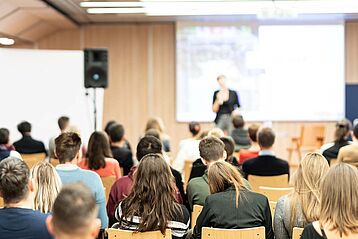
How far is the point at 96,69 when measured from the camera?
1022 centimetres

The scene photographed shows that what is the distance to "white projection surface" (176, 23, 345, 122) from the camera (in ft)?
44.5

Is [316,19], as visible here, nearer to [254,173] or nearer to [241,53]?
[241,53]

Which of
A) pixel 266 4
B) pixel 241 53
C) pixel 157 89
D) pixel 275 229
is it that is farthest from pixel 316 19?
pixel 275 229

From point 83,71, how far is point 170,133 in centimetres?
381

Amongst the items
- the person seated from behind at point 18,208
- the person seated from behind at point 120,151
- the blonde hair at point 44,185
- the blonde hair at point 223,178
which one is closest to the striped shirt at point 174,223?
the blonde hair at point 223,178

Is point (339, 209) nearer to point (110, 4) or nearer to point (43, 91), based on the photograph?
point (43, 91)

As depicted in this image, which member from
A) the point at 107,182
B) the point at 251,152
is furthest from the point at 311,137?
the point at 107,182

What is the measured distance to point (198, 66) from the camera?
45.0ft

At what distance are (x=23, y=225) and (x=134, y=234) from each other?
0.87m

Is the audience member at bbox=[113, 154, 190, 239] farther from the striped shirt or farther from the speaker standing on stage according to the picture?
the speaker standing on stage

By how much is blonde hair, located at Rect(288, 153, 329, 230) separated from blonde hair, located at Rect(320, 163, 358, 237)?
83 centimetres

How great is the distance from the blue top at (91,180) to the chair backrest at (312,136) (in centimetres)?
901

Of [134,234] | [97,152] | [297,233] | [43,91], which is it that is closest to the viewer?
[297,233]

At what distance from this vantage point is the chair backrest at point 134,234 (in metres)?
3.69
